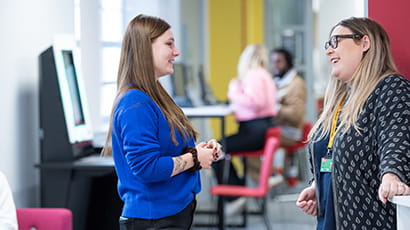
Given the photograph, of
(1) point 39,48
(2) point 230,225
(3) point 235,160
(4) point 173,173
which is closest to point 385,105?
(4) point 173,173

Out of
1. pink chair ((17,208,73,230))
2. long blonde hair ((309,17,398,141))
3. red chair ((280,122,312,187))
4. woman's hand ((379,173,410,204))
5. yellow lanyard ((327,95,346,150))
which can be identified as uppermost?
long blonde hair ((309,17,398,141))

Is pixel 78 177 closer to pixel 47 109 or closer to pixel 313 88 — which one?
pixel 47 109

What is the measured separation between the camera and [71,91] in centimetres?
377

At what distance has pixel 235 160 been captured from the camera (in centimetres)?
930

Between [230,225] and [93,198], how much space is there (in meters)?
2.54

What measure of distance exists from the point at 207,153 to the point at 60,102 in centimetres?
146

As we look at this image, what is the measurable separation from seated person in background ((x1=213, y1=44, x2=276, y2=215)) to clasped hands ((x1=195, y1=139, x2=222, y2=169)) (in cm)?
398

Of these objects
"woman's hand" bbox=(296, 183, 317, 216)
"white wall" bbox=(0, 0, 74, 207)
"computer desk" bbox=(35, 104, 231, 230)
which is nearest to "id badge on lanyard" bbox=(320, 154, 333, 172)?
"woman's hand" bbox=(296, 183, 317, 216)

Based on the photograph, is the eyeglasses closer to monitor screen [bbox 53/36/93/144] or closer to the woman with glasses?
the woman with glasses

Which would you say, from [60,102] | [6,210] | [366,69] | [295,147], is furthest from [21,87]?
[295,147]

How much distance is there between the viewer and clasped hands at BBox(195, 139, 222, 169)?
2479 mm

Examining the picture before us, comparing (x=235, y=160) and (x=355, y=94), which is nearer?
(x=355, y=94)

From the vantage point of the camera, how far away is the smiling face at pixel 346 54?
2.54 metres

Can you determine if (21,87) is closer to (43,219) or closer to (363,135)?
(43,219)
